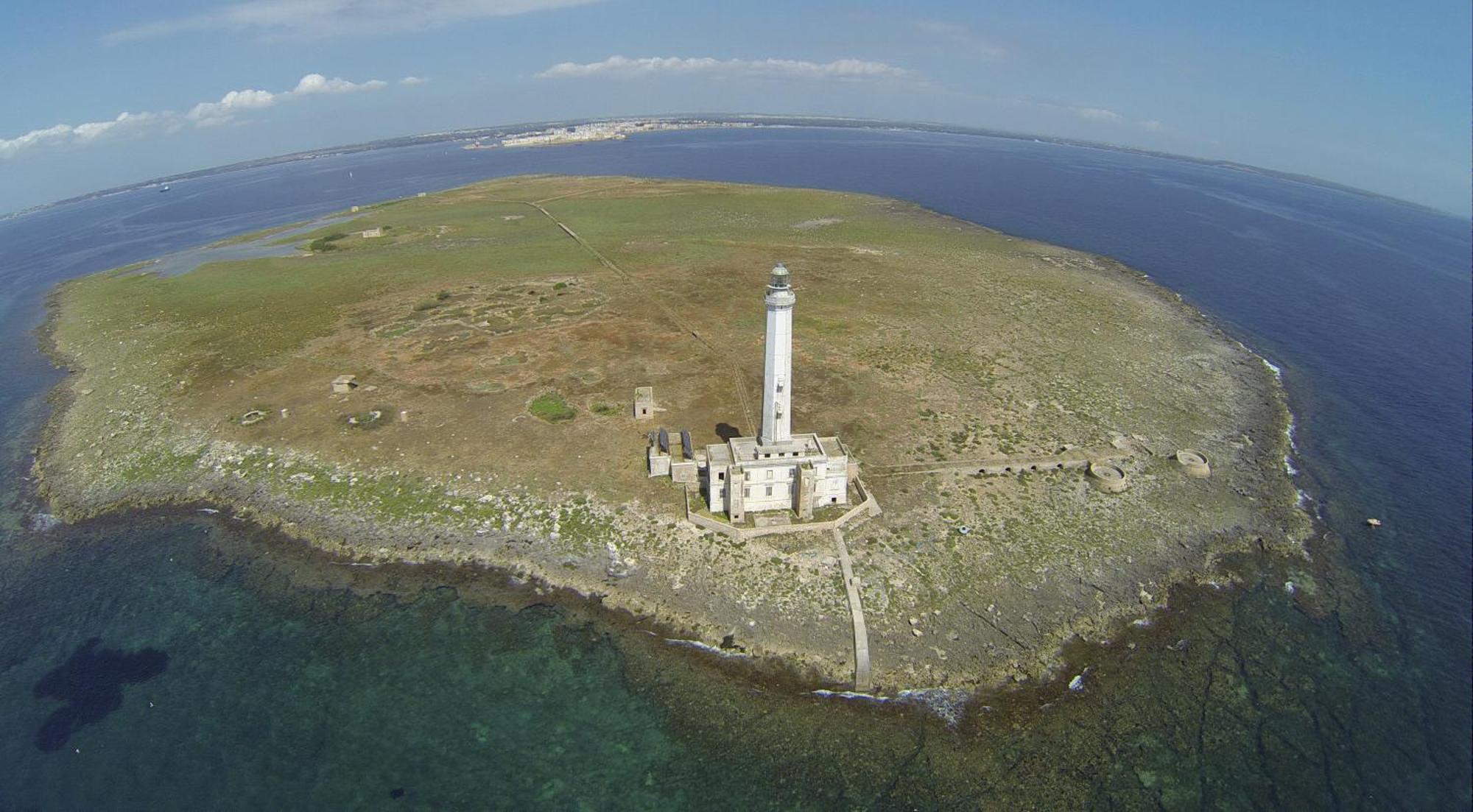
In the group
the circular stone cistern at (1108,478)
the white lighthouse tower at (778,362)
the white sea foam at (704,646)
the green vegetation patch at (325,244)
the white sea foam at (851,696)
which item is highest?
the green vegetation patch at (325,244)

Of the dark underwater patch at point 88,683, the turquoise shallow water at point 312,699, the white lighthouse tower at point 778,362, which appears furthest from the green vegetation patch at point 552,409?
the dark underwater patch at point 88,683

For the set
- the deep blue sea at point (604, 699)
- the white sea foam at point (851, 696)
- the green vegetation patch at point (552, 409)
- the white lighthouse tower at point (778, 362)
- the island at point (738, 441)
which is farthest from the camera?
the green vegetation patch at point (552, 409)

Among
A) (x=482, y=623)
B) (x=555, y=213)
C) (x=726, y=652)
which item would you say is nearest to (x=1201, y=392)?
(x=726, y=652)

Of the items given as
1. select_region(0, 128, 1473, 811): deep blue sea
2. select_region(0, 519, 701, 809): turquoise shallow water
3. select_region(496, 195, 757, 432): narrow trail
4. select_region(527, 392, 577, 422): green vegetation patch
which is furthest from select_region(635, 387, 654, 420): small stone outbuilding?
select_region(0, 519, 701, 809): turquoise shallow water

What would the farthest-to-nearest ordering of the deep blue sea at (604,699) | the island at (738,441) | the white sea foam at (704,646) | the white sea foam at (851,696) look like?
the island at (738,441)
the white sea foam at (704,646)
the white sea foam at (851,696)
the deep blue sea at (604,699)

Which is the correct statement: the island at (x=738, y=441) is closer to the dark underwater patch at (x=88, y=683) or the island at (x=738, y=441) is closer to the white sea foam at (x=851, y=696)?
the white sea foam at (x=851, y=696)

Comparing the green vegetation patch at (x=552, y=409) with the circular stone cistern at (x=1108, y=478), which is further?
the green vegetation patch at (x=552, y=409)

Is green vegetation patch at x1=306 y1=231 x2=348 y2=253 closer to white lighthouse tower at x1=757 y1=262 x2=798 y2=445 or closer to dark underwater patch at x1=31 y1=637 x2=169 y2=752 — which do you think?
dark underwater patch at x1=31 y1=637 x2=169 y2=752

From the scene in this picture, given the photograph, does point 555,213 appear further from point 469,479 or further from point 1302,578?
point 1302,578
